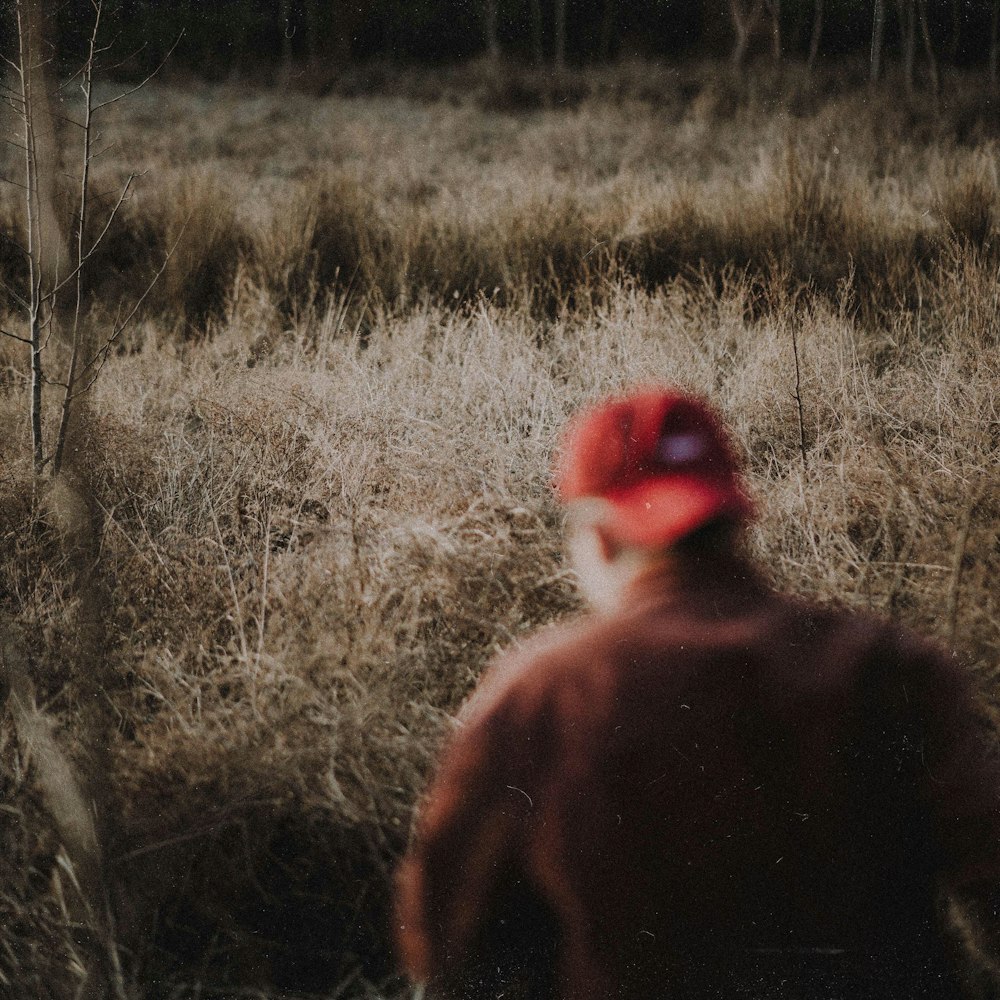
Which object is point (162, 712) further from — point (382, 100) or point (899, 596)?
point (382, 100)

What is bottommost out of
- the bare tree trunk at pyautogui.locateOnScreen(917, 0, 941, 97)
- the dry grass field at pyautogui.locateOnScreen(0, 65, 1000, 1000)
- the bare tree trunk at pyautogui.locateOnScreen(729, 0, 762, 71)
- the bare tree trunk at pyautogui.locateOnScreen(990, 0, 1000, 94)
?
the dry grass field at pyautogui.locateOnScreen(0, 65, 1000, 1000)

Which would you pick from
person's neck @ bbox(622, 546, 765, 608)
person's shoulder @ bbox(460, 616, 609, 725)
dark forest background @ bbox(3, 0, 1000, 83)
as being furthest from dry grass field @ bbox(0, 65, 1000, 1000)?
dark forest background @ bbox(3, 0, 1000, 83)

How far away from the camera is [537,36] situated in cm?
1087

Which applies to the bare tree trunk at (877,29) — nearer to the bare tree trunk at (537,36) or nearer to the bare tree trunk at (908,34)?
the bare tree trunk at (908,34)

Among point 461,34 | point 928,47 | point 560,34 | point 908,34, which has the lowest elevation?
point 928,47

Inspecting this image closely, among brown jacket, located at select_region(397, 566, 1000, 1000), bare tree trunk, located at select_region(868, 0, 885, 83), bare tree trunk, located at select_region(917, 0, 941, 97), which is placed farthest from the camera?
bare tree trunk, located at select_region(917, 0, 941, 97)

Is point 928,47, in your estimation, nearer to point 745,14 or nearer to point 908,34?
point 908,34

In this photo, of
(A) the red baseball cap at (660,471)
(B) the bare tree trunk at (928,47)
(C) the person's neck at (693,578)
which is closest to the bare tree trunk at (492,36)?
(B) the bare tree trunk at (928,47)

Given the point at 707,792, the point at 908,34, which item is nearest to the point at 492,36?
the point at 908,34

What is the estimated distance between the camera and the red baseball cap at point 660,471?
0.98 m

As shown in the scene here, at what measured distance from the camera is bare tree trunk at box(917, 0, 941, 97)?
4703mm

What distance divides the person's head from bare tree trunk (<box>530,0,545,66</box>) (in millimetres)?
11614

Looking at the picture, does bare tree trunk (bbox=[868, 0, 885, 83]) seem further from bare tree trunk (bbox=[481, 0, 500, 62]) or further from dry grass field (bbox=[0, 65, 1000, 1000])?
bare tree trunk (bbox=[481, 0, 500, 62])

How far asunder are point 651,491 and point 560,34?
11.2 meters
